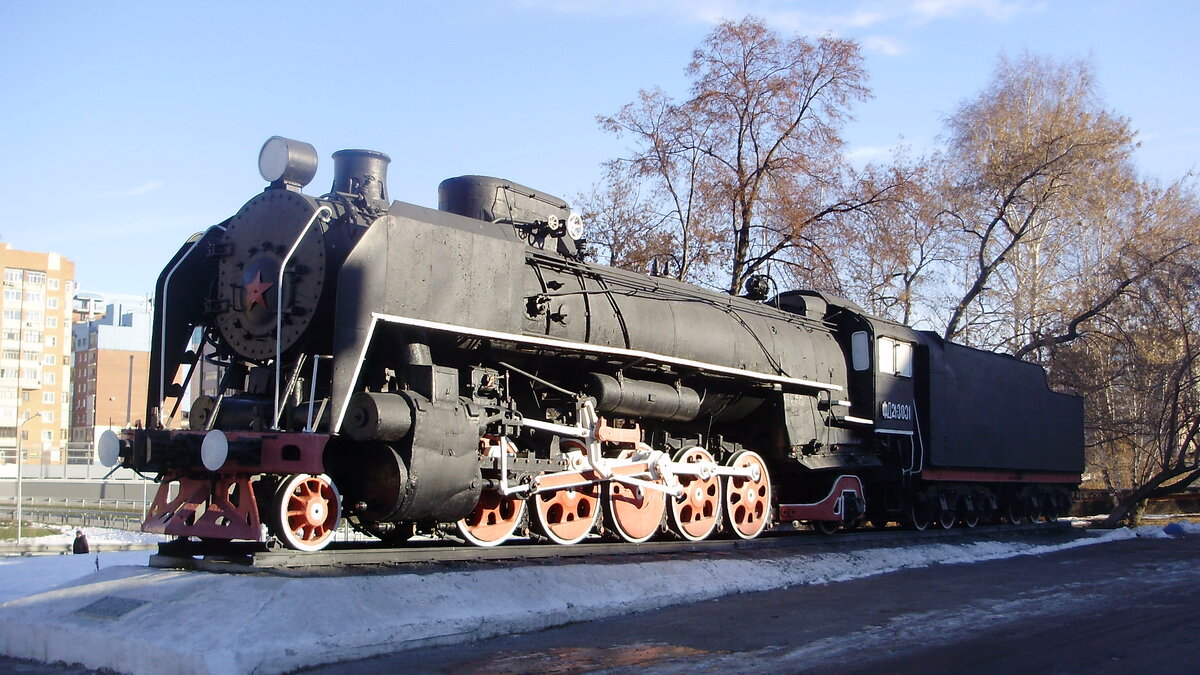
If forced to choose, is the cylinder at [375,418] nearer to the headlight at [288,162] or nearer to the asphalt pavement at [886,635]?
the asphalt pavement at [886,635]

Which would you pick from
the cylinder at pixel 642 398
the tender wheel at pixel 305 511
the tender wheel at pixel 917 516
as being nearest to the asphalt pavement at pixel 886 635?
the tender wheel at pixel 305 511

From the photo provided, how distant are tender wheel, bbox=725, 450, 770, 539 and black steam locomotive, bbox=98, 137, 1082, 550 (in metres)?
0.04

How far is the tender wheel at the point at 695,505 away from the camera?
495 inches

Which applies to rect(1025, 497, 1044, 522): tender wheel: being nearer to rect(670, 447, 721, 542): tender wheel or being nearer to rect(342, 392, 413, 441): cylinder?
rect(670, 447, 721, 542): tender wheel

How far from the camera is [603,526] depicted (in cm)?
1189

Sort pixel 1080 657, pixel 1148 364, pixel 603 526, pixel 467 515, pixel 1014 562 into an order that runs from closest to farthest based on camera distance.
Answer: pixel 1080 657 → pixel 467 515 → pixel 603 526 → pixel 1014 562 → pixel 1148 364

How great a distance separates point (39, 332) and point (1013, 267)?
285 feet

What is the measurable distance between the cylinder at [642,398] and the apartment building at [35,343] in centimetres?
8868

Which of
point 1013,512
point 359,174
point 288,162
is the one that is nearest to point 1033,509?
point 1013,512

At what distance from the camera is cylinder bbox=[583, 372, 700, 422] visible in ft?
36.4

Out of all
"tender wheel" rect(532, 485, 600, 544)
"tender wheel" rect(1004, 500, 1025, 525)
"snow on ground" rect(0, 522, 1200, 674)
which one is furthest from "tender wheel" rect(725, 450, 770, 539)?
"tender wheel" rect(1004, 500, 1025, 525)

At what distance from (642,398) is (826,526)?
17.6 ft

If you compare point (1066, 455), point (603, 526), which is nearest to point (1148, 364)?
point (1066, 455)

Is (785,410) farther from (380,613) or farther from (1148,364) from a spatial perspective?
(1148,364)
